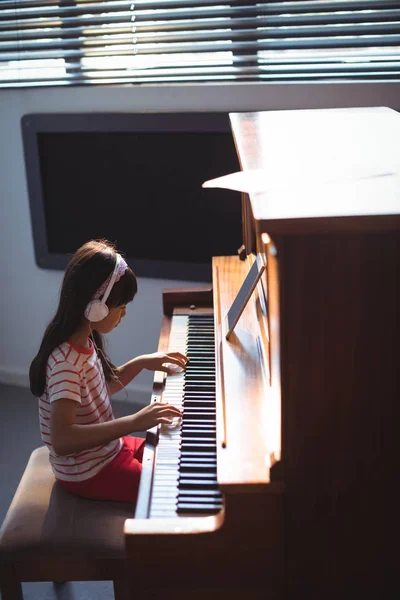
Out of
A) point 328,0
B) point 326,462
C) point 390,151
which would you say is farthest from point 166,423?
point 328,0

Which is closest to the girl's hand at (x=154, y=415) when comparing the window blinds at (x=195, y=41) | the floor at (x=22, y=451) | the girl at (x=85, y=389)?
the girl at (x=85, y=389)

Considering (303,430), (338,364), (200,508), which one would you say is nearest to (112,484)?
(200,508)

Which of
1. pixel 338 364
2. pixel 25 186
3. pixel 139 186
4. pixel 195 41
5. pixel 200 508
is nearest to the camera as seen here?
pixel 338 364

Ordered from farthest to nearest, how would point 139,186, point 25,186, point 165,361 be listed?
point 25,186 → point 139,186 → point 165,361

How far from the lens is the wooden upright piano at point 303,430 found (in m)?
1.10

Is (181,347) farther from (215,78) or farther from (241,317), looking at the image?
(215,78)

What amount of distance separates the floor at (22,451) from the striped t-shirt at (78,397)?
0.56m

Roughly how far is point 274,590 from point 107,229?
6.20ft

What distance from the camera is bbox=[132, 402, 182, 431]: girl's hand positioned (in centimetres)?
162

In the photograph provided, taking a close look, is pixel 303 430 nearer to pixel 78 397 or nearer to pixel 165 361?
pixel 78 397

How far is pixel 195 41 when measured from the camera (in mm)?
2684

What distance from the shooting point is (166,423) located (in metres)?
1.64

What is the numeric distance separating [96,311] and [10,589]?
662 mm

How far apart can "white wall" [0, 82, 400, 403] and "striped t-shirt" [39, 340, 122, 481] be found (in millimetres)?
1218
